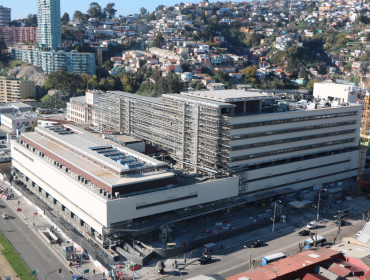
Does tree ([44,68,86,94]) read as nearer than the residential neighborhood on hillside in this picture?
No

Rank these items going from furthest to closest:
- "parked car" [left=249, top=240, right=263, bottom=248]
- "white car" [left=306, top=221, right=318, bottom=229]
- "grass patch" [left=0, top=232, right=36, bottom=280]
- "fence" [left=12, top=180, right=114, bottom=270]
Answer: "white car" [left=306, top=221, right=318, bottom=229] → "parked car" [left=249, top=240, right=263, bottom=248] → "fence" [left=12, top=180, right=114, bottom=270] → "grass patch" [left=0, top=232, right=36, bottom=280]

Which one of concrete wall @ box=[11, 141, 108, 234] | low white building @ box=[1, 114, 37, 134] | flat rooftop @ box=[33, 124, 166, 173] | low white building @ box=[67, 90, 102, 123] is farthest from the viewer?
low white building @ box=[1, 114, 37, 134]

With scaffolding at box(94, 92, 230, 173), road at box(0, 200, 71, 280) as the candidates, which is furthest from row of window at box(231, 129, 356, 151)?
road at box(0, 200, 71, 280)

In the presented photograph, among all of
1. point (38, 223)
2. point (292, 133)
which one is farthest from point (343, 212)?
point (38, 223)

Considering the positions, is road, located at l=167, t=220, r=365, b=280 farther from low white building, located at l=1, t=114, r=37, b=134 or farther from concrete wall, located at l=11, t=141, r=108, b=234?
low white building, located at l=1, t=114, r=37, b=134

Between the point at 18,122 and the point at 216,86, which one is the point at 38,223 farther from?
the point at 216,86

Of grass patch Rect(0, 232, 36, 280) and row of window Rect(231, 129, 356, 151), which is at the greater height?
row of window Rect(231, 129, 356, 151)

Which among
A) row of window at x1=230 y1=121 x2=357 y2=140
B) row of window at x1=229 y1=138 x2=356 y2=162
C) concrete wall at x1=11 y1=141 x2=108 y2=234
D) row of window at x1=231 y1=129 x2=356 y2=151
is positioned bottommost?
concrete wall at x1=11 y1=141 x2=108 y2=234

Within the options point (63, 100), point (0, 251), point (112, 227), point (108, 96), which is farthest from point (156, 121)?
point (63, 100)
